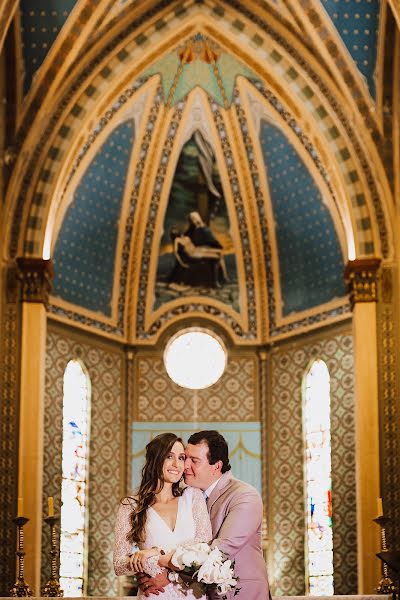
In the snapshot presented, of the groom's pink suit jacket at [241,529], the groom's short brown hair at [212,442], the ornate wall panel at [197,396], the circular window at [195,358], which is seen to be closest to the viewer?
the groom's pink suit jacket at [241,529]

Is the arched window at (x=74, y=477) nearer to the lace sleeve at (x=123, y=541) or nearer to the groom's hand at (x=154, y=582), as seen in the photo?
the lace sleeve at (x=123, y=541)

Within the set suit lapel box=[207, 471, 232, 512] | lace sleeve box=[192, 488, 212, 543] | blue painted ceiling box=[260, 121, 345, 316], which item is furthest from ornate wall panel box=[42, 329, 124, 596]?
lace sleeve box=[192, 488, 212, 543]

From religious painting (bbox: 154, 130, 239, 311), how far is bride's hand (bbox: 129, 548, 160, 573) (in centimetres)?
1558

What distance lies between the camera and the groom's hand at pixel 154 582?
7.21 metres

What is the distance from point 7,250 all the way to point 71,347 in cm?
270

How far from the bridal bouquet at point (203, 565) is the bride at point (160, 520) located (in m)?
0.14

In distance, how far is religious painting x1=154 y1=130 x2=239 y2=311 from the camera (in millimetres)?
22734

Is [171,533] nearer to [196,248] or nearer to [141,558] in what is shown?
[141,558]

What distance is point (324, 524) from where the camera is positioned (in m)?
20.7

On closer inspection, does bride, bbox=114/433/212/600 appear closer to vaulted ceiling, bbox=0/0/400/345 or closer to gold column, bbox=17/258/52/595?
vaulted ceiling, bbox=0/0/400/345

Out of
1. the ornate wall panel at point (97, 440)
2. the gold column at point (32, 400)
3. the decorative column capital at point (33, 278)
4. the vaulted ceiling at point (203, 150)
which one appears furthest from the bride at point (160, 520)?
the ornate wall panel at point (97, 440)

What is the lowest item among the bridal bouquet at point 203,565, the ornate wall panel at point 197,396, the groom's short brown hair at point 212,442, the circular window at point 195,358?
the bridal bouquet at point 203,565

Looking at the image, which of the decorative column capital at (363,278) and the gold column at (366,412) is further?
the decorative column capital at (363,278)

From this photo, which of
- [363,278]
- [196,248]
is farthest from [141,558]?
[196,248]
